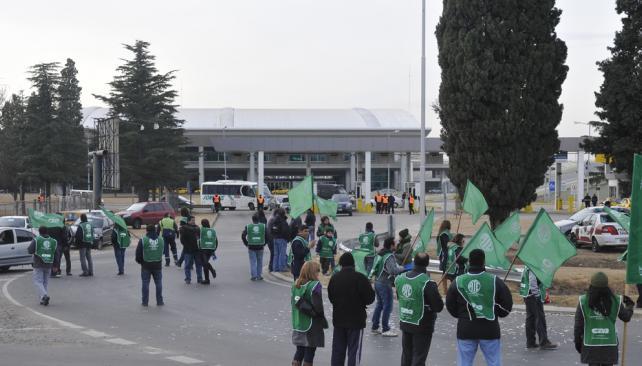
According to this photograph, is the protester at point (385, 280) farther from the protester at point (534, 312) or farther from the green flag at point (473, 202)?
the green flag at point (473, 202)

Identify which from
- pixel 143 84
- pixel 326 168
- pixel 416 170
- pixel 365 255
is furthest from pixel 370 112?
pixel 365 255

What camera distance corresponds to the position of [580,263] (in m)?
27.5

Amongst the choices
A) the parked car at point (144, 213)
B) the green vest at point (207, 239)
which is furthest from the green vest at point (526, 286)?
the parked car at point (144, 213)

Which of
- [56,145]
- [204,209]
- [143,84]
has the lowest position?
[204,209]

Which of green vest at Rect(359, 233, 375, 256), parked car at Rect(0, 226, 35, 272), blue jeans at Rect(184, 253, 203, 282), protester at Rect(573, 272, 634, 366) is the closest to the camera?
protester at Rect(573, 272, 634, 366)

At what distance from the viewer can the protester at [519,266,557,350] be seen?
44.5 ft

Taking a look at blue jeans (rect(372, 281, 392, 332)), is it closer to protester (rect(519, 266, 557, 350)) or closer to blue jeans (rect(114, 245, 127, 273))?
protester (rect(519, 266, 557, 350))

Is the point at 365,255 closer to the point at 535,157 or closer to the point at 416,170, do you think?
the point at 535,157

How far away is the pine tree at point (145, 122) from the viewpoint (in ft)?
223

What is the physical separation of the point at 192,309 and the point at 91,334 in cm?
343

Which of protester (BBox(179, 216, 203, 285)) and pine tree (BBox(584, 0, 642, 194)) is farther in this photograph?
pine tree (BBox(584, 0, 642, 194))

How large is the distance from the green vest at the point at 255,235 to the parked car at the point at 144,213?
26.0 metres

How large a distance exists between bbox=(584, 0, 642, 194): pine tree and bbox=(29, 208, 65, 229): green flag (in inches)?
845

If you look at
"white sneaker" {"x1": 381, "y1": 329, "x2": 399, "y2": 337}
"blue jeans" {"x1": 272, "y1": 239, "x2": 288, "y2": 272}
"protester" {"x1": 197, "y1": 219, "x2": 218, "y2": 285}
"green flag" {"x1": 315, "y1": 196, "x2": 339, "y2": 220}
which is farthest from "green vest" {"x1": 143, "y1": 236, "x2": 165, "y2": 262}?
"green flag" {"x1": 315, "y1": 196, "x2": 339, "y2": 220}
